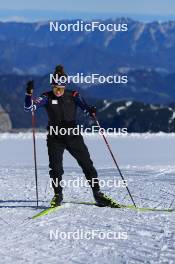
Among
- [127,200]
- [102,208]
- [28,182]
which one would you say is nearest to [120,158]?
[28,182]

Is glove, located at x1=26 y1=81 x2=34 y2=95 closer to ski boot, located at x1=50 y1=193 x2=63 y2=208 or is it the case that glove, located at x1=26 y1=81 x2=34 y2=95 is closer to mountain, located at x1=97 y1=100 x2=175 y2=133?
ski boot, located at x1=50 y1=193 x2=63 y2=208

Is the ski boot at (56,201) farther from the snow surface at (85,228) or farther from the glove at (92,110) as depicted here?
the glove at (92,110)

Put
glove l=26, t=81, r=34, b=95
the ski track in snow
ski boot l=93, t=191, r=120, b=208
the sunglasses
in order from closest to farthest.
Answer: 1. the ski track in snow
2. the sunglasses
3. glove l=26, t=81, r=34, b=95
4. ski boot l=93, t=191, r=120, b=208

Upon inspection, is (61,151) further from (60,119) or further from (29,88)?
(29,88)

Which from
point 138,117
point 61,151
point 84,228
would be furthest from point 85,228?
point 138,117

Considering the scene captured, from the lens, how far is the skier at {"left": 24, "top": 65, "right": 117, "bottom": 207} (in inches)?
333

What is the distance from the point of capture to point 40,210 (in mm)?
8641

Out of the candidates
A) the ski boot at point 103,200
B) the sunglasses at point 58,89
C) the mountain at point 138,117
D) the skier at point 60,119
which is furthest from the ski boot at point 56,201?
the mountain at point 138,117

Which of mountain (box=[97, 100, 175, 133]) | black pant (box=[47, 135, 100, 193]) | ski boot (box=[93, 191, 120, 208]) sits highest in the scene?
black pant (box=[47, 135, 100, 193])

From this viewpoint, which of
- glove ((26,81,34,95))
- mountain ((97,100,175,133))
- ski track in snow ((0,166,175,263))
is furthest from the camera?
mountain ((97,100,175,133))

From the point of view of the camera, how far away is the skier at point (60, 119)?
27.8 feet

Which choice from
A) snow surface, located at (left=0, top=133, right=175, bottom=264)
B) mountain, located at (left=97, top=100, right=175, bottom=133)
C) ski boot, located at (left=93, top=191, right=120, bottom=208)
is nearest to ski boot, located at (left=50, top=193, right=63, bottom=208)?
snow surface, located at (left=0, top=133, right=175, bottom=264)

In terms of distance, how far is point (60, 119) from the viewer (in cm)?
850

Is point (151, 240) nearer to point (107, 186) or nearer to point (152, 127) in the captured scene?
point (107, 186)
